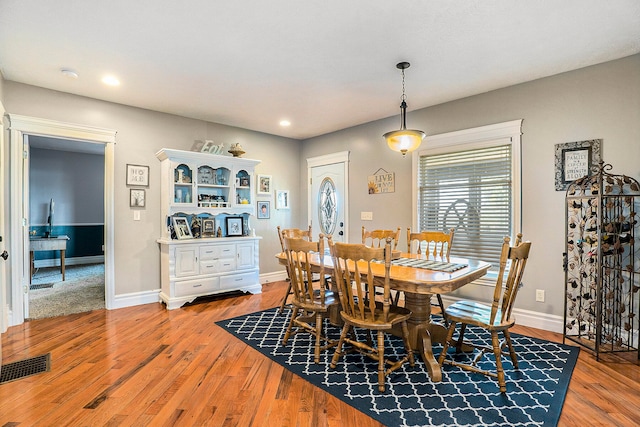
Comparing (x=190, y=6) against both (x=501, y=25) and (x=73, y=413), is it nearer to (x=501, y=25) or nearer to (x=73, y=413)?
(x=501, y=25)

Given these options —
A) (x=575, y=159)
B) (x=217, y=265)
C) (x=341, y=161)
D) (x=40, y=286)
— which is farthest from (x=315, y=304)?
(x=40, y=286)

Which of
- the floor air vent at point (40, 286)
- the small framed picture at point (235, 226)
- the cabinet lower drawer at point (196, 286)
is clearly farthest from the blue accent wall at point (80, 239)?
the cabinet lower drawer at point (196, 286)

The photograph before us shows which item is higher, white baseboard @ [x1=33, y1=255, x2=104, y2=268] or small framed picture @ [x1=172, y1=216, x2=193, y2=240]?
small framed picture @ [x1=172, y1=216, x2=193, y2=240]

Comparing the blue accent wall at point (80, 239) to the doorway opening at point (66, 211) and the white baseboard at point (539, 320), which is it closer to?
the doorway opening at point (66, 211)

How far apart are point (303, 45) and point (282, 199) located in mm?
3316

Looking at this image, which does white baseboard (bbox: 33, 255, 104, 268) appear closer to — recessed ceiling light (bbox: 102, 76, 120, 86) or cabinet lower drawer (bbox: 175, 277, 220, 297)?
cabinet lower drawer (bbox: 175, 277, 220, 297)

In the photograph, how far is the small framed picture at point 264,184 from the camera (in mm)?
5411

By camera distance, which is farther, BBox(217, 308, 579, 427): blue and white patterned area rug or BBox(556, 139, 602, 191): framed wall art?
BBox(556, 139, 602, 191): framed wall art

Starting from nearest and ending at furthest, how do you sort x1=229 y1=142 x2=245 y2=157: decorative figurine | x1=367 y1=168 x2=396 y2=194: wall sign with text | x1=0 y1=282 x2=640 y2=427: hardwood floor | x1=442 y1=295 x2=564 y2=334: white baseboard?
x1=0 y1=282 x2=640 y2=427: hardwood floor
x1=442 y1=295 x2=564 y2=334: white baseboard
x1=367 y1=168 x2=396 y2=194: wall sign with text
x1=229 y1=142 x2=245 y2=157: decorative figurine

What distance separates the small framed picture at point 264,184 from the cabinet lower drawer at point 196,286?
1.71 metres

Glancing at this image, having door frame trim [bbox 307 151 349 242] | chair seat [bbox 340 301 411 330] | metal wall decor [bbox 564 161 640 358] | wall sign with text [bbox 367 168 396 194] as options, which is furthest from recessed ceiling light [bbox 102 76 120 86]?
metal wall decor [bbox 564 161 640 358]

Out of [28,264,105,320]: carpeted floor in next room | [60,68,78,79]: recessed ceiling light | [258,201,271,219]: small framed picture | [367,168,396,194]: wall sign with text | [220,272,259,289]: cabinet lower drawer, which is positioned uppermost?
[60,68,78,79]: recessed ceiling light

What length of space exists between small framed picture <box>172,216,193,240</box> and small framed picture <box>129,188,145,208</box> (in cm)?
45

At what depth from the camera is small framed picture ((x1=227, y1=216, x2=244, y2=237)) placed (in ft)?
15.8
